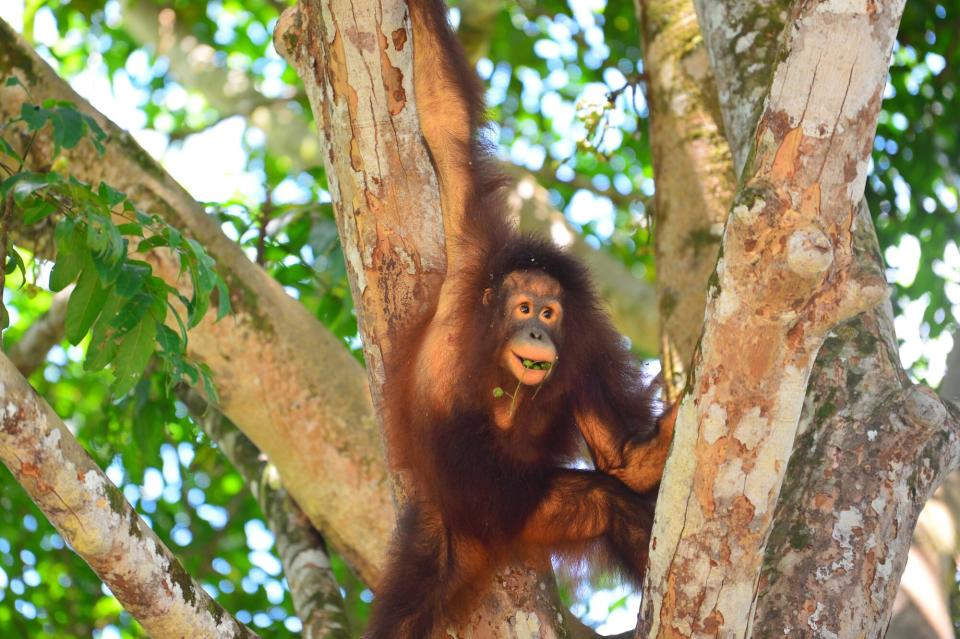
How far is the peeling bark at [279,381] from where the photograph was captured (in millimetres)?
4066

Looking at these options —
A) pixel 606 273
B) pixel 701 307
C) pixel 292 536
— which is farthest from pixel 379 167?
pixel 606 273

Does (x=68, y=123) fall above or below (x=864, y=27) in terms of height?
below

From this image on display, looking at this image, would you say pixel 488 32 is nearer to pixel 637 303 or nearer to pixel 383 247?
pixel 637 303

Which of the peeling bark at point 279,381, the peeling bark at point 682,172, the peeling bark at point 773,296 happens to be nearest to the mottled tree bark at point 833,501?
the peeling bark at point 773,296

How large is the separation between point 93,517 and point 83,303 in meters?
0.59

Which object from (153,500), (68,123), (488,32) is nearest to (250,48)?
A: (488,32)

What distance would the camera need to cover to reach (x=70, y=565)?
588 cm

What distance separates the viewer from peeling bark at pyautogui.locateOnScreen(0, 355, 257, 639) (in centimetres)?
247

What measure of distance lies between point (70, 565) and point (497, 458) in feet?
11.5

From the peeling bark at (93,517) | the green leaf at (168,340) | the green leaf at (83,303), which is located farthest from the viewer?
the green leaf at (168,340)

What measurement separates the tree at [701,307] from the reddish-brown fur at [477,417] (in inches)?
6.4

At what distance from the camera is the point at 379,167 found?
9.89 ft

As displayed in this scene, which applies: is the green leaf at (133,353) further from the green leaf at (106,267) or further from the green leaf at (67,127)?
the green leaf at (67,127)

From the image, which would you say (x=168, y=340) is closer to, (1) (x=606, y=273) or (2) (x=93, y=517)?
(2) (x=93, y=517)
